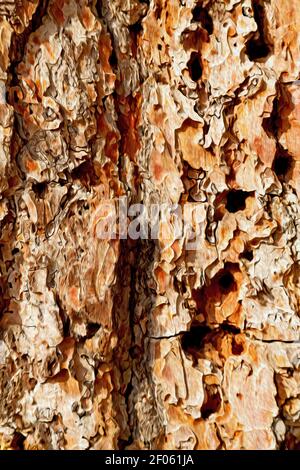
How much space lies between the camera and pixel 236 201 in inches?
43.9

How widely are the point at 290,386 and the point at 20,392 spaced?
22.4 inches

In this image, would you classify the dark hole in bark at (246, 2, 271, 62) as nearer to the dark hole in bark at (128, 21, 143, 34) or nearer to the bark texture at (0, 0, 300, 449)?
the bark texture at (0, 0, 300, 449)

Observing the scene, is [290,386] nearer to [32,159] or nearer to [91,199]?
[91,199]

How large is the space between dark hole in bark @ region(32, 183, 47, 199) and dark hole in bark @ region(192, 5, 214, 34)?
49 centimetres

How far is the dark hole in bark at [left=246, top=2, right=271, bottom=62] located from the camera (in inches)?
42.9

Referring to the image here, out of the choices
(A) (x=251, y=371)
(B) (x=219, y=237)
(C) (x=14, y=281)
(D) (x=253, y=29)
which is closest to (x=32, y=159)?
(C) (x=14, y=281)

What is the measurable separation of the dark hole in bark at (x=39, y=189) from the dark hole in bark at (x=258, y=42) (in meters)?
0.53

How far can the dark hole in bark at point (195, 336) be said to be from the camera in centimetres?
112

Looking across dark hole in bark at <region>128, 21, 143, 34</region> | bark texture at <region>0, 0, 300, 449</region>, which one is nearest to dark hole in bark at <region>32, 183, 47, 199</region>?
bark texture at <region>0, 0, 300, 449</region>

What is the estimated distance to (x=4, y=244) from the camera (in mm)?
1081

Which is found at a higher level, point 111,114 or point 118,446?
point 111,114

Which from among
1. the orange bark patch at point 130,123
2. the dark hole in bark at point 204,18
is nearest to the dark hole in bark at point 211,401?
the orange bark patch at point 130,123
